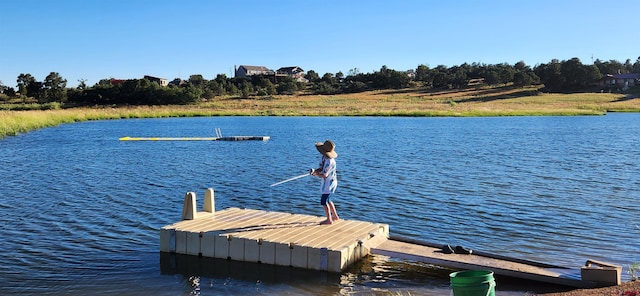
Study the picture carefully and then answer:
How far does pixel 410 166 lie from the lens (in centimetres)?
2539

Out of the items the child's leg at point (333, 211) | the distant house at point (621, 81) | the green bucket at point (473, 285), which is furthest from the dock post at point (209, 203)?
the distant house at point (621, 81)

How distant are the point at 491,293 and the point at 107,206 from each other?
1235 centimetres

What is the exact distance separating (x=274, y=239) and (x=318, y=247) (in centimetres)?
92

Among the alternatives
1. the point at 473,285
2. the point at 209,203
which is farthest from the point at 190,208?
the point at 473,285

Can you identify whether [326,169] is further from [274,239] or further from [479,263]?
[479,263]

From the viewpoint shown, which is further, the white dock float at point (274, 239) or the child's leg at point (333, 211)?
the child's leg at point (333, 211)

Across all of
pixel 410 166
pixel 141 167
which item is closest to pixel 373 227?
pixel 410 166

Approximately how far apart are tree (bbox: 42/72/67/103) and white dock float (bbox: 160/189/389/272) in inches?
4110

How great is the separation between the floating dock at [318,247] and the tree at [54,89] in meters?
104

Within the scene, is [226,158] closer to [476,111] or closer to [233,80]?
[476,111]

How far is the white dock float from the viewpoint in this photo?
32.9 feet

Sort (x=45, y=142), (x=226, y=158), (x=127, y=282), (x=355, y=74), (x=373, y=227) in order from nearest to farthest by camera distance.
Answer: (x=127, y=282), (x=373, y=227), (x=226, y=158), (x=45, y=142), (x=355, y=74)

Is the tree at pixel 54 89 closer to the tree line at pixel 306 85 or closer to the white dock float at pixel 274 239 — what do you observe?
the tree line at pixel 306 85

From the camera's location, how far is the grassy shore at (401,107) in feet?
248
